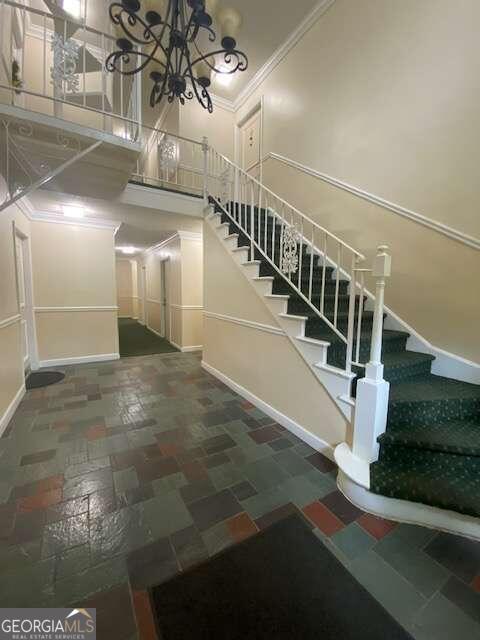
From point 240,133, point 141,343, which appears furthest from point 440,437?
point 240,133

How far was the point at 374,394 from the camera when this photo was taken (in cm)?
166

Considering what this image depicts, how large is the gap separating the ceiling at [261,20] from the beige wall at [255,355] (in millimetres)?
2649

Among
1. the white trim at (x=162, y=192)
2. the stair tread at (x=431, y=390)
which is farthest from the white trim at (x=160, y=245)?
the stair tread at (x=431, y=390)

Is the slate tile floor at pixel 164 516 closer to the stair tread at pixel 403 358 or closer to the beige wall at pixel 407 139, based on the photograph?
the stair tread at pixel 403 358

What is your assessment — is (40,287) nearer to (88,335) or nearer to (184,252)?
(88,335)

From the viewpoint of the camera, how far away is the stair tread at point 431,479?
1392 millimetres

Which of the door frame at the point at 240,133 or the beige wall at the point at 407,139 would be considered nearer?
the beige wall at the point at 407,139

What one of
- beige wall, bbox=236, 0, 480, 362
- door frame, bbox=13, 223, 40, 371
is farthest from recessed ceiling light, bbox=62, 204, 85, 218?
beige wall, bbox=236, 0, 480, 362

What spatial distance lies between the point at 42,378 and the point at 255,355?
3.05m

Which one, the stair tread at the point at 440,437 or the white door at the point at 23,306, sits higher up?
the white door at the point at 23,306

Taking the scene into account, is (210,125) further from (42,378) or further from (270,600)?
(270,600)

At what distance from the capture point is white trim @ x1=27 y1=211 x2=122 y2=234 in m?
3.90

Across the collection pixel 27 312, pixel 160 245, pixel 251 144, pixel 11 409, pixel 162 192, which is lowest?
pixel 11 409

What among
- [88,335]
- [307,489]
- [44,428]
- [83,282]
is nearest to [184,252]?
[83,282]
